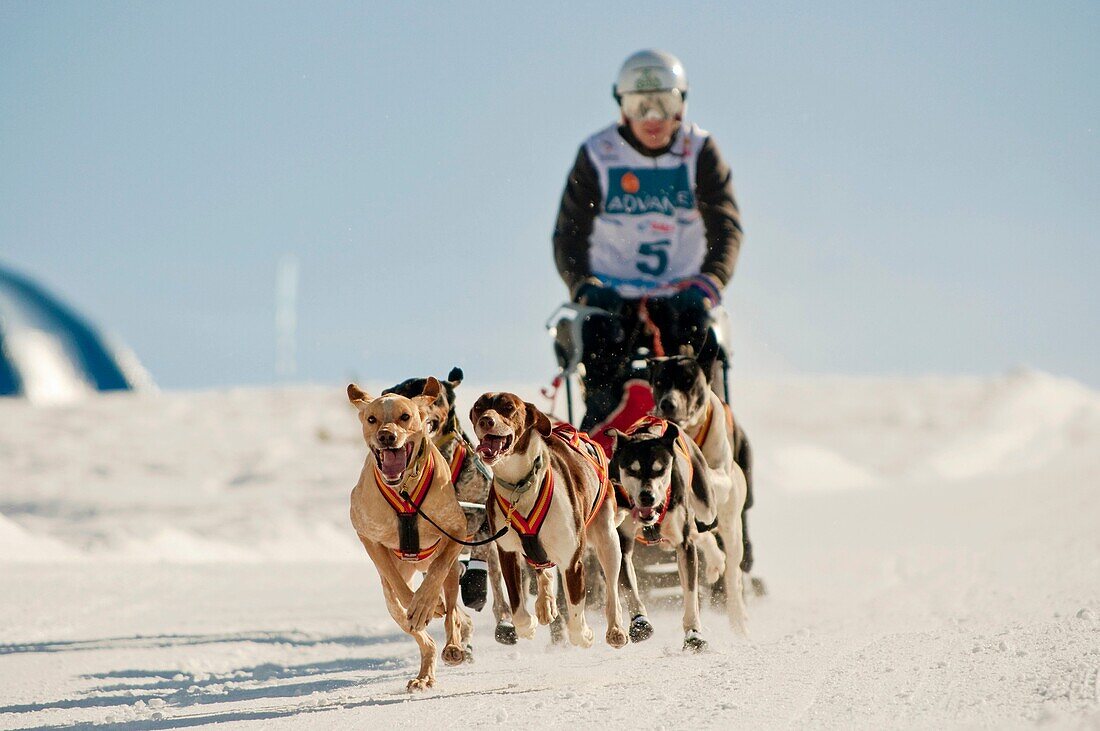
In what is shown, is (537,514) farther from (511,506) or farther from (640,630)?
(640,630)

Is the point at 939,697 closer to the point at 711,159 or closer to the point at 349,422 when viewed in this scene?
the point at 711,159

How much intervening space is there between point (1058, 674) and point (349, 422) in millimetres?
24377

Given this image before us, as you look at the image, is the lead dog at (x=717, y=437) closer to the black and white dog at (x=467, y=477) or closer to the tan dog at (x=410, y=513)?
the black and white dog at (x=467, y=477)

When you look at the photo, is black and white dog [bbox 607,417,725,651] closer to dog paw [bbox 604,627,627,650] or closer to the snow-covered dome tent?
dog paw [bbox 604,627,627,650]

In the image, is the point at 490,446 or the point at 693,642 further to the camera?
the point at 693,642

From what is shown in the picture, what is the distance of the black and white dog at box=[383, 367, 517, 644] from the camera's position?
5.95 m

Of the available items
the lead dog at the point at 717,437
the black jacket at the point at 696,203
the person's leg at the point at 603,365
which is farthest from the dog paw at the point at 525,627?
the black jacket at the point at 696,203

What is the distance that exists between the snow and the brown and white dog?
361 mm

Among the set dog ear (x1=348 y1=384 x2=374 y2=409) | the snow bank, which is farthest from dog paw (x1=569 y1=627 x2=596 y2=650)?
the snow bank

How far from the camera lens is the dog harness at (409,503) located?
5.66 meters

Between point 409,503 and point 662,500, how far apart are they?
1029mm

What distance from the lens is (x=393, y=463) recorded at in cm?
542

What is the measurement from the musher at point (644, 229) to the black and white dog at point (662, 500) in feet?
3.51

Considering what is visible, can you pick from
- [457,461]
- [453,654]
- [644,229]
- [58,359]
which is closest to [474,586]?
[453,654]
